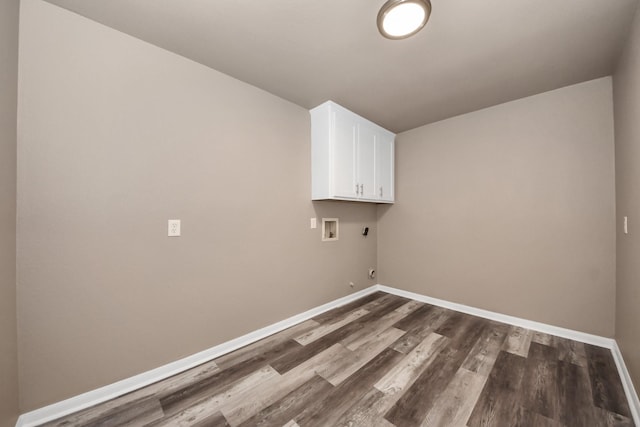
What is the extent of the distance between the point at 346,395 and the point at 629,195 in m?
Result: 2.41

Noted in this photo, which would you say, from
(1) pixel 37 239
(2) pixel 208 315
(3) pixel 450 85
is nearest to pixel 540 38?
(3) pixel 450 85

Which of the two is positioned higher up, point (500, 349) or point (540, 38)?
point (540, 38)

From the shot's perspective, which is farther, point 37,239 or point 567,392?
point 567,392

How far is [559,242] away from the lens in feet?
7.54

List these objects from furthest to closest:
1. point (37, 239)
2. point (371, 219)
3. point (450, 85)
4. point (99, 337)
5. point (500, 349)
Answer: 1. point (371, 219)
2. point (450, 85)
3. point (500, 349)
4. point (99, 337)
5. point (37, 239)

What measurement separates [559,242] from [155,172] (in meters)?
3.66

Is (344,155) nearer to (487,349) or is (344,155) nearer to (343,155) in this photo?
(343,155)

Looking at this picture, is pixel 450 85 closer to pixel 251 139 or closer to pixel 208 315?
pixel 251 139

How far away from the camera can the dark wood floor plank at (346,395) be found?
1.38 meters

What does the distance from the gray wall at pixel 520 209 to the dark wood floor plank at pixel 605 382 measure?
242 mm

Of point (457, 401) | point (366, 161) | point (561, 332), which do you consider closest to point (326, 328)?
point (457, 401)

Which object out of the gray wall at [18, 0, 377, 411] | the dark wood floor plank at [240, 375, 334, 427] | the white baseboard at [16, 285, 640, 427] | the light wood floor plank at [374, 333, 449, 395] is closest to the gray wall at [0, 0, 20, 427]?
the gray wall at [18, 0, 377, 411]

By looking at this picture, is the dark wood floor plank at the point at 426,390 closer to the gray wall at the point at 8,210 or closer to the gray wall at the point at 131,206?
the gray wall at the point at 131,206

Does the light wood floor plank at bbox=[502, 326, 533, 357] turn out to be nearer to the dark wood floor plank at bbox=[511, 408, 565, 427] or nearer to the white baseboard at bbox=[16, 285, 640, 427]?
the white baseboard at bbox=[16, 285, 640, 427]
